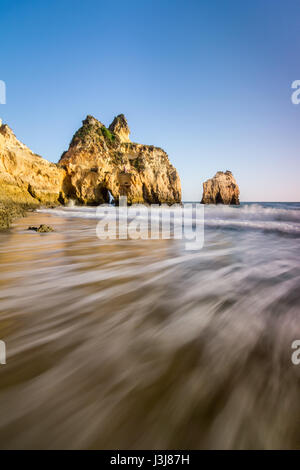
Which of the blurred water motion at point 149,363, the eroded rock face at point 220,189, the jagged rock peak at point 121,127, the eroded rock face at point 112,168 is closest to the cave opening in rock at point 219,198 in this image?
the eroded rock face at point 220,189

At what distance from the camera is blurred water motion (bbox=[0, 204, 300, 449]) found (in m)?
0.72

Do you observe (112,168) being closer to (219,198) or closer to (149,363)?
(219,198)

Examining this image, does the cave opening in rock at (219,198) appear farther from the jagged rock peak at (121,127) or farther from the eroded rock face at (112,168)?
the jagged rock peak at (121,127)

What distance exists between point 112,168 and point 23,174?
1793 cm

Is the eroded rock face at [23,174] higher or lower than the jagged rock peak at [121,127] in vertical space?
lower

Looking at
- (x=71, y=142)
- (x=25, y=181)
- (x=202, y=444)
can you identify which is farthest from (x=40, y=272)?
(x=71, y=142)

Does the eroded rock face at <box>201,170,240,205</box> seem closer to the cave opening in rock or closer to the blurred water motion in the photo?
the cave opening in rock

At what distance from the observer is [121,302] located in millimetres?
1815

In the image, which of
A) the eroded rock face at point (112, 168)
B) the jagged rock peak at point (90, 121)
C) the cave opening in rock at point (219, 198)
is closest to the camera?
the eroded rock face at point (112, 168)

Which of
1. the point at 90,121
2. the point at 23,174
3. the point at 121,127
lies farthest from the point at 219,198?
the point at 23,174

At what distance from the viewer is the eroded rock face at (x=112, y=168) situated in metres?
30.9

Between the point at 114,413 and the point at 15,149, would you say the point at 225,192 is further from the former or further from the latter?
the point at 114,413

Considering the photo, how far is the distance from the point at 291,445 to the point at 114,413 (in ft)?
2.14

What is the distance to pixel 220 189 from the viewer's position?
4866cm
